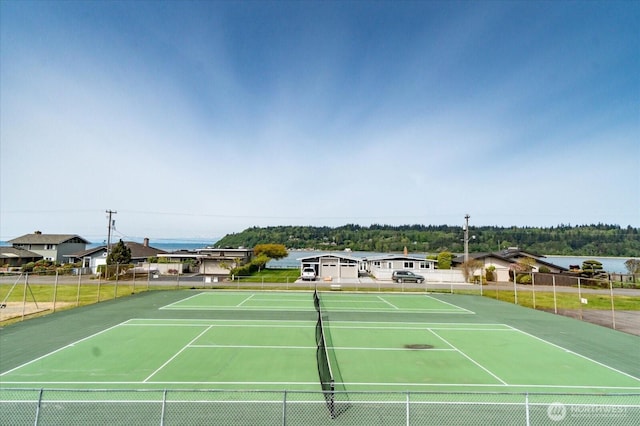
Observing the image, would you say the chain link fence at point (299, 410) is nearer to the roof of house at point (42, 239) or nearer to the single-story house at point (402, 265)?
the single-story house at point (402, 265)

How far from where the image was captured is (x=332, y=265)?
43906 mm

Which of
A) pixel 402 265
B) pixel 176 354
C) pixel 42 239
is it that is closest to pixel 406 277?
pixel 402 265

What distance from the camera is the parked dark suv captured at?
40.3 meters

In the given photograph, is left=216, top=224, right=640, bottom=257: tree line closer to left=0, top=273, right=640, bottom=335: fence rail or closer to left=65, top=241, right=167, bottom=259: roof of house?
left=65, top=241, right=167, bottom=259: roof of house

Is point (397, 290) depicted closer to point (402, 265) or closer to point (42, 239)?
point (402, 265)

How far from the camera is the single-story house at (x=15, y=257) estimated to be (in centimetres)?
4662

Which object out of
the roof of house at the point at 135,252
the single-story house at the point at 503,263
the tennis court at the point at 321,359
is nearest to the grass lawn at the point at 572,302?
the tennis court at the point at 321,359

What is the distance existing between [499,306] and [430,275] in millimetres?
18397

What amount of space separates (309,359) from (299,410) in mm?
3780

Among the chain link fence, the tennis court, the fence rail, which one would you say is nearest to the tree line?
the fence rail

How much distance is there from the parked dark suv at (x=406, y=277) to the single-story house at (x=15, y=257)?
1993 inches

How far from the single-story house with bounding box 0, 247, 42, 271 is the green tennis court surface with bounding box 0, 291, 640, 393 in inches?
1700

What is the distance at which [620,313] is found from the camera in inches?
842

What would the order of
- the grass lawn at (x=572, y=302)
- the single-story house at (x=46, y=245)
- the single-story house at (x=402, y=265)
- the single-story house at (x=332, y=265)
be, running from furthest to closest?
the single-story house at (x=46, y=245) → the single-story house at (x=332, y=265) → the single-story house at (x=402, y=265) → the grass lawn at (x=572, y=302)
